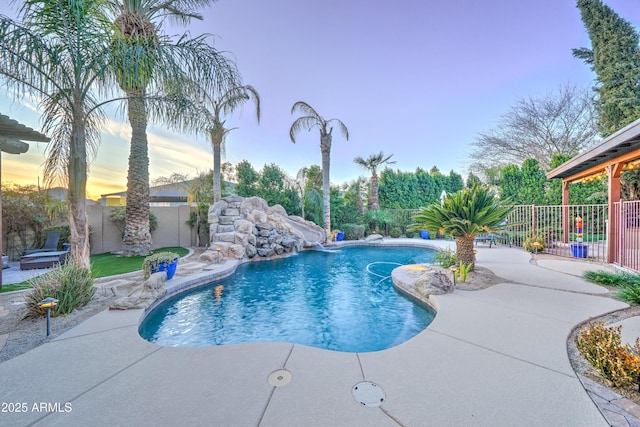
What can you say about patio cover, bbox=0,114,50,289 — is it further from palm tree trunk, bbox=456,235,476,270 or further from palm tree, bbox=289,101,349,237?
palm tree, bbox=289,101,349,237

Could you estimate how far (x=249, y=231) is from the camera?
10742 millimetres

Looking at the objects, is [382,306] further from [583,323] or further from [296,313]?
[583,323]

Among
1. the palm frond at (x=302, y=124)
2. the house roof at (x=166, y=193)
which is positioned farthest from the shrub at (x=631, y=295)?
the house roof at (x=166, y=193)

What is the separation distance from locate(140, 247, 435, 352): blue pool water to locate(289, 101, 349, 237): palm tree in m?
7.20

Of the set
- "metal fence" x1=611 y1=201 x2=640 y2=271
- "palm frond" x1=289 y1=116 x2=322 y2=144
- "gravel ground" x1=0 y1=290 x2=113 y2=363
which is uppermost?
"palm frond" x1=289 y1=116 x2=322 y2=144

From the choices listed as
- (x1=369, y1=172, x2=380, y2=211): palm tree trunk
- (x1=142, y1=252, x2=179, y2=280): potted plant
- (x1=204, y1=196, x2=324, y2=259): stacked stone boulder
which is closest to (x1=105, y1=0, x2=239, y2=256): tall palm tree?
(x1=142, y1=252, x2=179, y2=280): potted plant

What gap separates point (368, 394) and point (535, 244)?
10.5 m

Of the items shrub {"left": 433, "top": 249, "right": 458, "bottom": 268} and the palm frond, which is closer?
shrub {"left": 433, "top": 249, "right": 458, "bottom": 268}

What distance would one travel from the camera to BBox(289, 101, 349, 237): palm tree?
14344 mm

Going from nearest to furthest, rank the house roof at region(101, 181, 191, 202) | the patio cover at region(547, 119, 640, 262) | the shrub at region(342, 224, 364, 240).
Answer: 1. the patio cover at region(547, 119, 640, 262)
2. the house roof at region(101, 181, 191, 202)
3. the shrub at region(342, 224, 364, 240)

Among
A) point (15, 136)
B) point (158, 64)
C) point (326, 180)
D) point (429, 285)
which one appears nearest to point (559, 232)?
point (429, 285)

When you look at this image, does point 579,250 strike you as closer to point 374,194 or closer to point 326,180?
point 326,180

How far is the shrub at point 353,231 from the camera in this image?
16.4 metres

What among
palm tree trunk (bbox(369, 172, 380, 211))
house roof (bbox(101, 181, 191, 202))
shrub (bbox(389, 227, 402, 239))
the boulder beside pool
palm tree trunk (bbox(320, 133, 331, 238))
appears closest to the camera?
the boulder beside pool
